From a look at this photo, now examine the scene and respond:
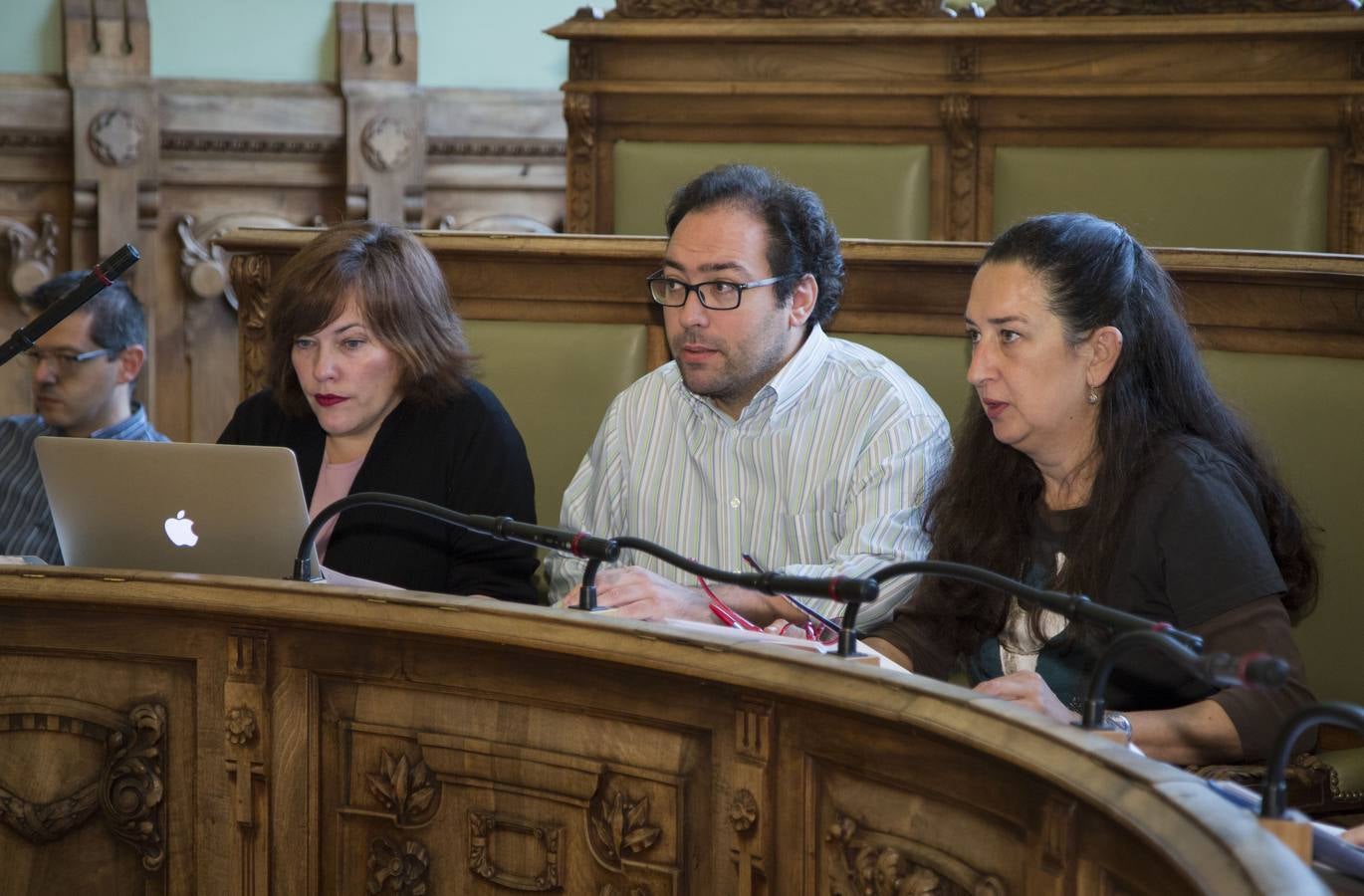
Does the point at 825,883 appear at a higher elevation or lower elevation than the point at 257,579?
lower

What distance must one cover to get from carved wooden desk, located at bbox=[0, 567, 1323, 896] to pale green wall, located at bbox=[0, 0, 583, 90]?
297 cm

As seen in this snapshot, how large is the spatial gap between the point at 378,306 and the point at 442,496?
31 cm

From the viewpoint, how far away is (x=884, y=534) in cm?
226

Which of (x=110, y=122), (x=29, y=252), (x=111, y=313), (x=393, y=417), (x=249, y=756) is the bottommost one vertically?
(x=249, y=756)

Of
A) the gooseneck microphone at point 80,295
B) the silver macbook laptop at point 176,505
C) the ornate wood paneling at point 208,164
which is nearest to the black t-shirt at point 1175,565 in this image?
the silver macbook laptop at point 176,505

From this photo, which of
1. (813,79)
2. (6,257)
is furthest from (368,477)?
(6,257)

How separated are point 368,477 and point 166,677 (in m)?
0.62

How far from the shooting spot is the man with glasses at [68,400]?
3062 mm

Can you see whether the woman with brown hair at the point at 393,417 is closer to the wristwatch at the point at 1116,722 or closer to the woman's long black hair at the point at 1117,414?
the woman's long black hair at the point at 1117,414

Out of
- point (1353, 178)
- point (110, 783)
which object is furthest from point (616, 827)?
point (1353, 178)

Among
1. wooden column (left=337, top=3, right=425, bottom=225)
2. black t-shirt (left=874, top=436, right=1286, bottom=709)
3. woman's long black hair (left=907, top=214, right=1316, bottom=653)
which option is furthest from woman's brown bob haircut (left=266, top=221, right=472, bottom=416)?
wooden column (left=337, top=3, right=425, bottom=225)

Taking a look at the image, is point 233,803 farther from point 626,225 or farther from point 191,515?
point 626,225

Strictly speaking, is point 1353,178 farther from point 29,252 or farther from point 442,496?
point 29,252

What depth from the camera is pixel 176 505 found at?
6.68ft
